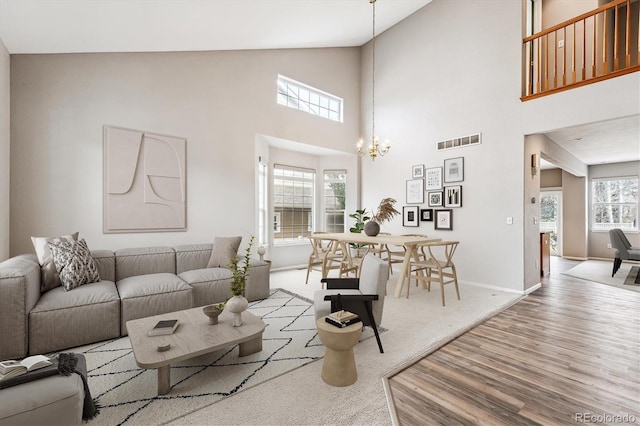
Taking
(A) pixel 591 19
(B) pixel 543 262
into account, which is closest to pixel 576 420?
(B) pixel 543 262

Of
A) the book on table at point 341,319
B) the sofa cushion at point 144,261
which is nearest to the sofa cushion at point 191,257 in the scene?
the sofa cushion at point 144,261

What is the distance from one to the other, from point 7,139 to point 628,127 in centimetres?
824

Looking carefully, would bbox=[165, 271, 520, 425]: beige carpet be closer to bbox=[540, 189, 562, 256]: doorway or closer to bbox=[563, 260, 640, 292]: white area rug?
bbox=[563, 260, 640, 292]: white area rug

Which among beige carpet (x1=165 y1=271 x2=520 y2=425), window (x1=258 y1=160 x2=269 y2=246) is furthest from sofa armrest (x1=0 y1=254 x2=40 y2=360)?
window (x1=258 y1=160 x2=269 y2=246)

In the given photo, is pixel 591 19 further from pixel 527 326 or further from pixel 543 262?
pixel 527 326

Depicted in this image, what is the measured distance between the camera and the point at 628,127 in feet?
14.5

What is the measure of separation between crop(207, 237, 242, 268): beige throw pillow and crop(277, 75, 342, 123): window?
3.00 m

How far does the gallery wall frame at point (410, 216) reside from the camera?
572cm

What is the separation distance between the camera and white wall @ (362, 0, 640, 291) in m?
4.15

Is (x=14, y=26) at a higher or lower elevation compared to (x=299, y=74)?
lower

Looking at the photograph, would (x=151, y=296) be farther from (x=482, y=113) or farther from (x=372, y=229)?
(x=482, y=113)

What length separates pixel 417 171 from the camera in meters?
5.71

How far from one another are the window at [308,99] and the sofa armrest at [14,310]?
14.8ft

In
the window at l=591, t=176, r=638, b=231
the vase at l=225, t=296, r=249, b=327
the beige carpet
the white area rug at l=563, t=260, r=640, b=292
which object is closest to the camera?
the beige carpet
